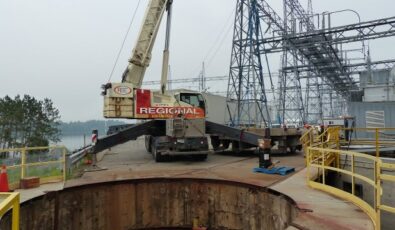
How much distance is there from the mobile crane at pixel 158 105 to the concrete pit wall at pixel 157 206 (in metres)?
3.86

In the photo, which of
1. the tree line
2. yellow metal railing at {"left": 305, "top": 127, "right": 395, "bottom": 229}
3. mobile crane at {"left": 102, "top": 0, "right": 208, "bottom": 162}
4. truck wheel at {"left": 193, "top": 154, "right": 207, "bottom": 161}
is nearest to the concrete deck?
yellow metal railing at {"left": 305, "top": 127, "right": 395, "bottom": 229}

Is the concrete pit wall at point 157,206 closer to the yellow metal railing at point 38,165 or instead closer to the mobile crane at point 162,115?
the yellow metal railing at point 38,165

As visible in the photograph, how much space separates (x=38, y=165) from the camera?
33.7 feet

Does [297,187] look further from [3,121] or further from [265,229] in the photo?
[3,121]

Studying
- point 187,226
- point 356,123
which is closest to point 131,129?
point 187,226

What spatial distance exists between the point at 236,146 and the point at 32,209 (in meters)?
11.7

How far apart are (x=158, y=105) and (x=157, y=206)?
701 centimetres

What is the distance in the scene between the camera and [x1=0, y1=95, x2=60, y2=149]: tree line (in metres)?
39.5

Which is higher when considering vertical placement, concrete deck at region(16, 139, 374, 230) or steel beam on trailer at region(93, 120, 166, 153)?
steel beam on trailer at region(93, 120, 166, 153)

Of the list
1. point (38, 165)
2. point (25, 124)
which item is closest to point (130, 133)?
point (38, 165)

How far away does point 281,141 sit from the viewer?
688 inches

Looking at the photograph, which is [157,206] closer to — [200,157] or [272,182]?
[272,182]

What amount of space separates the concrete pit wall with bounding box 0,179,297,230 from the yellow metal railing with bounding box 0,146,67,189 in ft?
4.35

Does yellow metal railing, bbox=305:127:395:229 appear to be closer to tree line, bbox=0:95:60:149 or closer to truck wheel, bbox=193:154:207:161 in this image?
truck wheel, bbox=193:154:207:161
